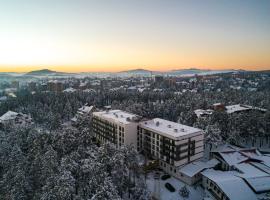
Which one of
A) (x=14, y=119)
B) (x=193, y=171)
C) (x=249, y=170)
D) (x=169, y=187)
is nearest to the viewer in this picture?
(x=169, y=187)

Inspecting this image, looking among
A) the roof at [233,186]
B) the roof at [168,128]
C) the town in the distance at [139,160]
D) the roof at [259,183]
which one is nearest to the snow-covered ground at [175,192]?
the town in the distance at [139,160]

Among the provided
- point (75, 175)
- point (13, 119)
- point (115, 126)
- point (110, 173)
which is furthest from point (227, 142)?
point (13, 119)

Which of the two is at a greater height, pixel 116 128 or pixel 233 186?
pixel 116 128

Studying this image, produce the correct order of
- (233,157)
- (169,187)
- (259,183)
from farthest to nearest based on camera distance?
1. (233,157)
2. (169,187)
3. (259,183)

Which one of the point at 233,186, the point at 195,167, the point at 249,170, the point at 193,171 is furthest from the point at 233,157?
the point at 233,186

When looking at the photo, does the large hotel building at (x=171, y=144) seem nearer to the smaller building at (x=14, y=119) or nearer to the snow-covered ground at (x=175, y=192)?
the snow-covered ground at (x=175, y=192)

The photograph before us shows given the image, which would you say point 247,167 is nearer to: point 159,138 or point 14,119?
point 159,138

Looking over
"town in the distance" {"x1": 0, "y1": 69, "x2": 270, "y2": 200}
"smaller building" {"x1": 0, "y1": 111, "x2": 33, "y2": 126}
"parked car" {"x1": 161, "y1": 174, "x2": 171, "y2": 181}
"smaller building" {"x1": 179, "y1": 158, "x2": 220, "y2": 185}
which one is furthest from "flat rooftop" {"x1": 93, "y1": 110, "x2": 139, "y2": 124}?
"smaller building" {"x1": 0, "y1": 111, "x2": 33, "y2": 126}
